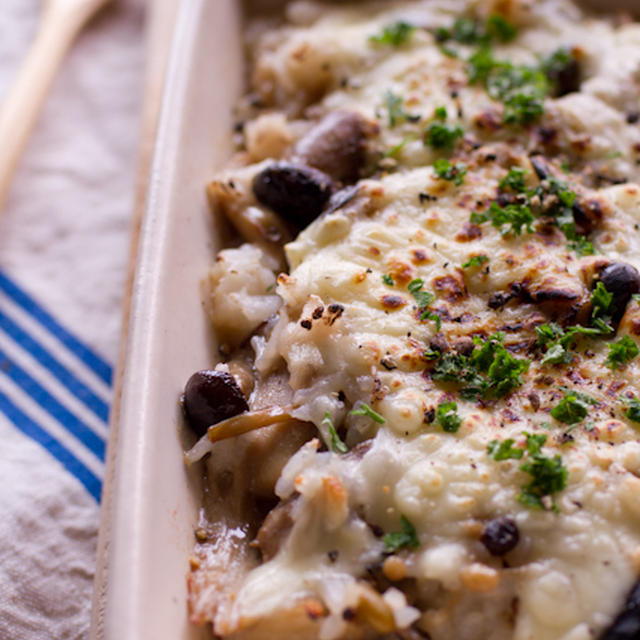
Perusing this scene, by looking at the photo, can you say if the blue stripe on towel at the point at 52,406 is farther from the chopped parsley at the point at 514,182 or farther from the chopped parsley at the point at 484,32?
the chopped parsley at the point at 484,32

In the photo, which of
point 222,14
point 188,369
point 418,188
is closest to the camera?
point 188,369

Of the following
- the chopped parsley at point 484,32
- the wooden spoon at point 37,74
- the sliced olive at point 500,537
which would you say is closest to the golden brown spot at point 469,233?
the sliced olive at point 500,537

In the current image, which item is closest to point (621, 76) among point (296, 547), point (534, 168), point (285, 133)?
point (534, 168)

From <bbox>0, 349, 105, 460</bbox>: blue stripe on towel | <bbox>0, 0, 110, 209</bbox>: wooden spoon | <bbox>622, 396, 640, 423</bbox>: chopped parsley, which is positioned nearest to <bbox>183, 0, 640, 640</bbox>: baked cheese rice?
<bbox>622, 396, 640, 423</bbox>: chopped parsley

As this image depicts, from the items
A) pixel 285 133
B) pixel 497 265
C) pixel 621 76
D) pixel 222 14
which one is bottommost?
pixel 621 76

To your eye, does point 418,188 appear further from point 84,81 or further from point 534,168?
point 84,81

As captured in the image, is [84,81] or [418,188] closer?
[418,188]
